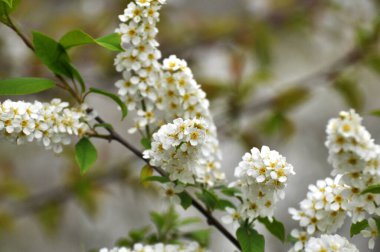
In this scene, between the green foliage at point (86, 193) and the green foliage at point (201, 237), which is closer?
the green foliage at point (201, 237)

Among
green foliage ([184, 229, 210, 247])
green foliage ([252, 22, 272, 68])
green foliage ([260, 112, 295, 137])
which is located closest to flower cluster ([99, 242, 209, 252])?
green foliage ([184, 229, 210, 247])

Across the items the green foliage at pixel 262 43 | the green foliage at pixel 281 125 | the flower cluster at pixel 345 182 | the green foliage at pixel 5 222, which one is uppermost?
the green foliage at pixel 262 43

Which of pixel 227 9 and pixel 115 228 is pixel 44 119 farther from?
pixel 227 9

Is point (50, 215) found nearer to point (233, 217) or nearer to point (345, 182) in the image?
point (233, 217)

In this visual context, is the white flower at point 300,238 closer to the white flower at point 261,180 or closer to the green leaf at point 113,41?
the white flower at point 261,180

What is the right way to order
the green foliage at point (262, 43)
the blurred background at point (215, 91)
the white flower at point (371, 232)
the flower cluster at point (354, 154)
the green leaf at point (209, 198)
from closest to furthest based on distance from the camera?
the flower cluster at point (354, 154), the white flower at point (371, 232), the green leaf at point (209, 198), the blurred background at point (215, 91), the green foliage at point (262, 43)

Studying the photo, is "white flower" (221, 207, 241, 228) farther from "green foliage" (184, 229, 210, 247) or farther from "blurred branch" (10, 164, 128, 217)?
"blurred branch" (10, 164, 128, 217)

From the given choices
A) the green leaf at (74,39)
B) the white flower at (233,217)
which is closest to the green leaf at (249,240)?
the white flower at (233,217)

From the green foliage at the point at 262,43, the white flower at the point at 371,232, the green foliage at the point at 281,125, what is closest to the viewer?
the white flower at the point at 371,232
